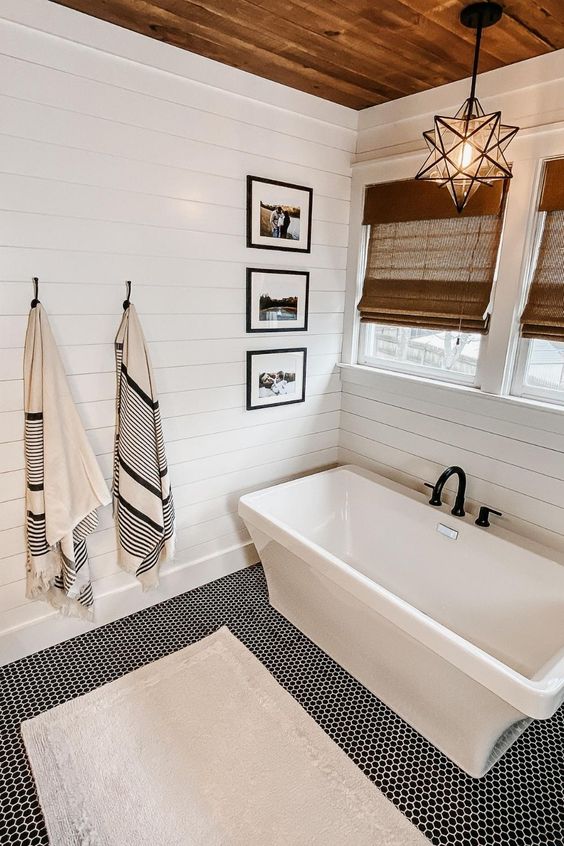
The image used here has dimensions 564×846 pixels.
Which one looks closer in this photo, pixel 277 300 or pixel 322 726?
pixel 322 726

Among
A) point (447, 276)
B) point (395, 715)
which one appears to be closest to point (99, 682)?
point (395, 715)

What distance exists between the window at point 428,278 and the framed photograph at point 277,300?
1.29ft

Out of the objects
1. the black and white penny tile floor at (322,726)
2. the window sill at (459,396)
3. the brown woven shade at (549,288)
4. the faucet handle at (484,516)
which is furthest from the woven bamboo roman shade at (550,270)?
the black and white penny tile floor at (322,726)

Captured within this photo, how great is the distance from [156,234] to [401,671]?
80.3 inches

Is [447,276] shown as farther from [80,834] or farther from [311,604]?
[80,834]

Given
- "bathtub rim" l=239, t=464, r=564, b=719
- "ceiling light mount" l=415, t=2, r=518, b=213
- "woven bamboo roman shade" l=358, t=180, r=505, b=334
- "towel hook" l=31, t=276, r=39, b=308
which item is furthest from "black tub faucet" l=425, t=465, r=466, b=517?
"towel hook" l=31, t=276, r=39, b=308

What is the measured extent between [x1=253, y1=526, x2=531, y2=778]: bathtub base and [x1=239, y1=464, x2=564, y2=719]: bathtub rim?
0.06 m

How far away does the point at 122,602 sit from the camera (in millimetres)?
2465

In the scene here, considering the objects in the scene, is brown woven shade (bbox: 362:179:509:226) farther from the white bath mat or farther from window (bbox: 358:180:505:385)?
the white bath mat

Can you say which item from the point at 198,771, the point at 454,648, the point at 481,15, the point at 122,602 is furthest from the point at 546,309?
the point at 122,602

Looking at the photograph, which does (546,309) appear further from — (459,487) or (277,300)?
(277,300)

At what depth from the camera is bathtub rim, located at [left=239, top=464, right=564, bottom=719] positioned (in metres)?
1.41

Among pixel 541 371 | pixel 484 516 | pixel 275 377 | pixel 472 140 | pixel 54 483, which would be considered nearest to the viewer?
pixel 472 140

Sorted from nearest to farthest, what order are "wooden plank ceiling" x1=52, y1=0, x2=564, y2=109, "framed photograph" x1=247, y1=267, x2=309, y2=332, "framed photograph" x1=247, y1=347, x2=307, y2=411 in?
"wooden plank ceiling" x1=52, y1=0, x2=564, y2=109 < "framed photograph" x1=247, y1=267, x2=309, y2=332 < "framed photograph" x1=247, y1=347, x2=307, y2=411
